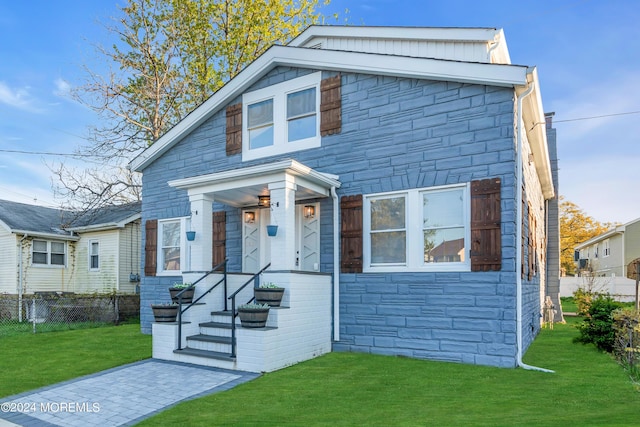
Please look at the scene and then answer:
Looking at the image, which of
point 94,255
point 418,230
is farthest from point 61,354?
point 94,255

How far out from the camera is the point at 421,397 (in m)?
5.25

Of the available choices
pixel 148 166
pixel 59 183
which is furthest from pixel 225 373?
pixel 59 183

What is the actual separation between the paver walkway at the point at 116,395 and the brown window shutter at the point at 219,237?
297cm

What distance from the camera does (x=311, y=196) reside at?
8781 millimetres

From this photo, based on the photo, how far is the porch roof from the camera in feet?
24.4

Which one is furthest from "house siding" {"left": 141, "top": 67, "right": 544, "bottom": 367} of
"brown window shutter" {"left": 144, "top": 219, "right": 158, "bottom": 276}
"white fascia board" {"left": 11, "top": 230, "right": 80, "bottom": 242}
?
"white fascia board" {"left": 11, "top": 230, "right": 80, "bottom": 242}

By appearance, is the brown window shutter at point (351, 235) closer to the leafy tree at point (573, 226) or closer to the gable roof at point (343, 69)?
the gable roof at point (343, 69)

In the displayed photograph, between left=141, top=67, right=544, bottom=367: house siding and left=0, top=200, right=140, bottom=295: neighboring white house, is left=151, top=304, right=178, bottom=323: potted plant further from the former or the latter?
left=0, top=200, right=140, bottom=295: neighboring white house

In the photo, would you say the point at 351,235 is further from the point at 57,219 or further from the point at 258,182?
the point at 57,219

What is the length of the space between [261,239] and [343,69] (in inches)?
148

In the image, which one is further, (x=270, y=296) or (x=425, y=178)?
(x=425, y=178)

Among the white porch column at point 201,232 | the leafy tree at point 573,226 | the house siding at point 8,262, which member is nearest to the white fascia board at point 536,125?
the white porch column at point 201,232

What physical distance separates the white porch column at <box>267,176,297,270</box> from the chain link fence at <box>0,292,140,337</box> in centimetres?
905

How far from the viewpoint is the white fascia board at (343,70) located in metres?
6.91
